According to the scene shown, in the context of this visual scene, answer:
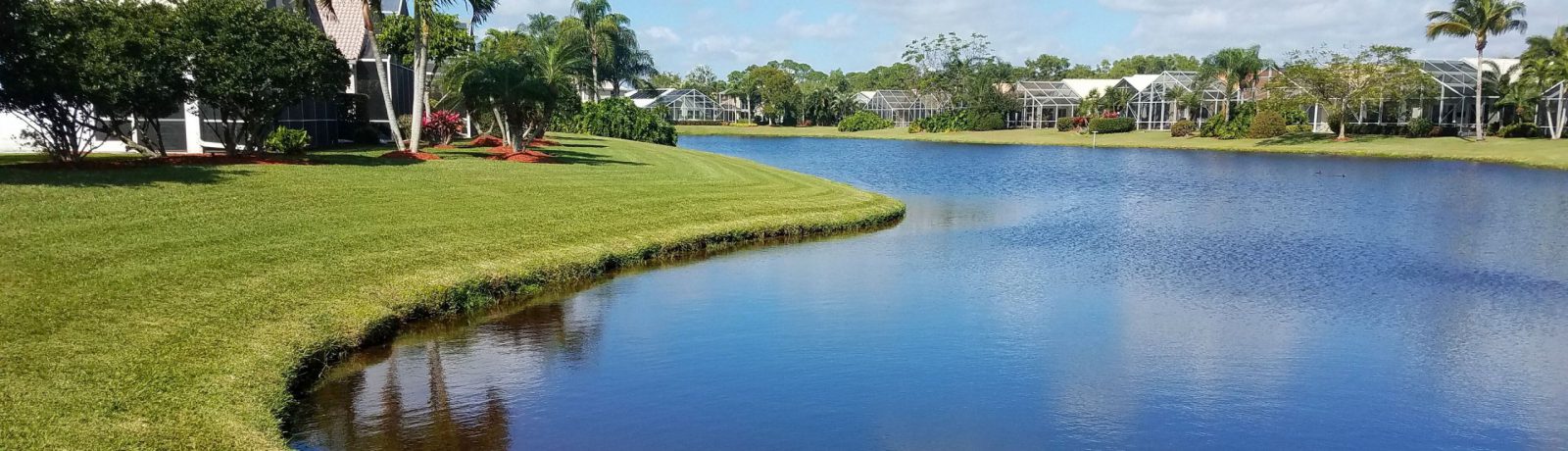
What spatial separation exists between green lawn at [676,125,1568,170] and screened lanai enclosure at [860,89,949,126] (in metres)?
11.4

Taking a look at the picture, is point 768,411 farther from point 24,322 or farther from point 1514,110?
point 1514,110

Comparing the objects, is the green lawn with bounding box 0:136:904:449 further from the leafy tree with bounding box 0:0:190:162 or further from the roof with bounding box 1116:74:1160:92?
the roof with bounding box 1116:74:1160:92

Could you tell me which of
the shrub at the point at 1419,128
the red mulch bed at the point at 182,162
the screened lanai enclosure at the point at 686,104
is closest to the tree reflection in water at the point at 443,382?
the red mulch bed at the point at 182,162

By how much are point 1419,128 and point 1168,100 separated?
832 inches

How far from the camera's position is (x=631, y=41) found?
91.3 metres

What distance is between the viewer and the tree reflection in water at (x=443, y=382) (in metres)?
9.98

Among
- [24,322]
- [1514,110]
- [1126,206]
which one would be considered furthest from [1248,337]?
[1514,110]

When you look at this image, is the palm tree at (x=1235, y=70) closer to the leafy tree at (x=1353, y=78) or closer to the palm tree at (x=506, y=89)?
the leafy tree at (x=1353, y=78)

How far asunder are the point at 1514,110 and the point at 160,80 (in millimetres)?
73623

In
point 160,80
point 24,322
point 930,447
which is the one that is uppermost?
point 160,80

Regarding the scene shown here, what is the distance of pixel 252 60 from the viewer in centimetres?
2358

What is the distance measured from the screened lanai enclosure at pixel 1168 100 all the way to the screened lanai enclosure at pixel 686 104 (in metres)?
53.2

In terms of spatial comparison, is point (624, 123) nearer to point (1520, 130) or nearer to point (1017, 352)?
point (1017, 352)

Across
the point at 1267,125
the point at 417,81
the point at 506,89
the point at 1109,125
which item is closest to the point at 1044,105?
the point at 1109,125
